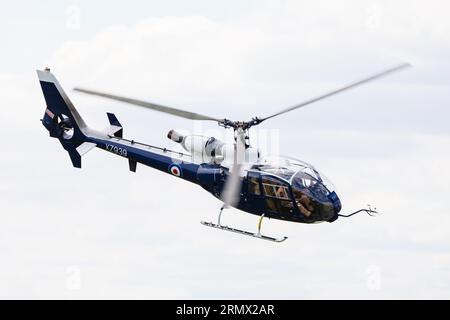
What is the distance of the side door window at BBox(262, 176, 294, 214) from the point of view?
27.2 meters

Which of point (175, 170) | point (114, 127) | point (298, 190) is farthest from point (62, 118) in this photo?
point (298, 190)

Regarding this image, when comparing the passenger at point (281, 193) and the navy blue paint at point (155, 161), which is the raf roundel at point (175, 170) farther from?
the passenger at point (281, 193)

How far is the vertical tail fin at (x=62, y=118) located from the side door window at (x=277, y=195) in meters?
8.45

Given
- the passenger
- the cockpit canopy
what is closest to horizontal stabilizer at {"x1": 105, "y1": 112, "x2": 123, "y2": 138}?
the cockpit canopy

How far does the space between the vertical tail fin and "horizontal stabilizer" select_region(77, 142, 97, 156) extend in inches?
4.9

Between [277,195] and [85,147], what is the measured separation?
339 inches

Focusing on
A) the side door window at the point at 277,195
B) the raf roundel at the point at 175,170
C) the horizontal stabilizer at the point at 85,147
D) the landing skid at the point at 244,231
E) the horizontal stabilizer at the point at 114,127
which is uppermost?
the horizontal stabilizer at the point at 114,127

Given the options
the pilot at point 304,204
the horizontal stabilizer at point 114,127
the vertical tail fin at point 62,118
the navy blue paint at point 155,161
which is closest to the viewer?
the pilot at point 304,204

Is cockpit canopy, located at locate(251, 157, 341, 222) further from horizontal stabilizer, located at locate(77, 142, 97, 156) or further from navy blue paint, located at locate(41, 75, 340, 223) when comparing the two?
horizontal stabilizer, located at locate(77, 142, 97, 156)

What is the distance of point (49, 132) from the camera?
3331 centimetres

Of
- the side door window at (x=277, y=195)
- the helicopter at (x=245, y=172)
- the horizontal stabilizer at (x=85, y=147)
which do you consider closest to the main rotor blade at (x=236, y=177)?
the helicopter at (x=245, y=172)

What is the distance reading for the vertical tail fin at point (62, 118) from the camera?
107 feet

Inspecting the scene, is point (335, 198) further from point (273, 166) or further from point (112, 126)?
point (112, 126)

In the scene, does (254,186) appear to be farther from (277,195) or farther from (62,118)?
(62,118)
